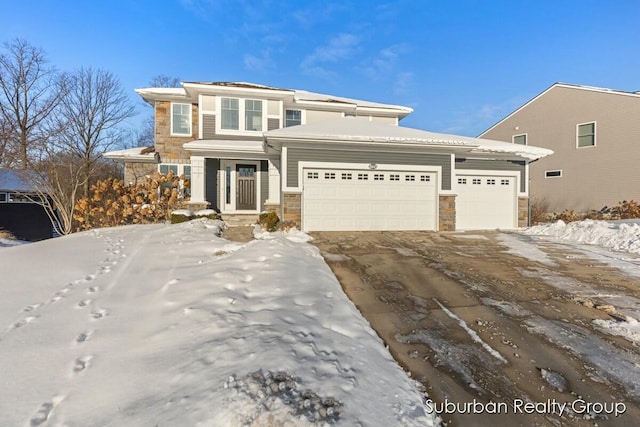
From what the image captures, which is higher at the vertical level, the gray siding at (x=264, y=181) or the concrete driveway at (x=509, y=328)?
the gray siding at (x=264, y=181)

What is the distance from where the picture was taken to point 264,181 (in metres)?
13.4

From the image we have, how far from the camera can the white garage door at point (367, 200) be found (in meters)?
9.85

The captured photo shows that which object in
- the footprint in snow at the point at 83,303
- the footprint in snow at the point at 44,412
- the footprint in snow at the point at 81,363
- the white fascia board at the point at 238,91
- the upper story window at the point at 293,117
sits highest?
the white fascia board at the point at 238,91

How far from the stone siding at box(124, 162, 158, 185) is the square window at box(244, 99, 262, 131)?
4.49 m

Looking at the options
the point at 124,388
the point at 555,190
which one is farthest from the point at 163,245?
the point at 555,190

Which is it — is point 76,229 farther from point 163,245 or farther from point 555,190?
Answer: point 555,190

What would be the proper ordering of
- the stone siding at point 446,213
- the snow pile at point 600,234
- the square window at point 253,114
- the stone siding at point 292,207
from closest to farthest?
1. the snow pile at point 600,234
2. the stone siding at point 292,207
3. the stone siding at point 446,213
4. the square window at point 253,114

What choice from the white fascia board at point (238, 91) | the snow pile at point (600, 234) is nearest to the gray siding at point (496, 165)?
the snow pile at point (600, 234)

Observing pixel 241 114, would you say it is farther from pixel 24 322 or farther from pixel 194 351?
pixel 194 351

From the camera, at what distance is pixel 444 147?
10.3 metres

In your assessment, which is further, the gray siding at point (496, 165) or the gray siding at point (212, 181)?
the gray siding at point (212, 181)

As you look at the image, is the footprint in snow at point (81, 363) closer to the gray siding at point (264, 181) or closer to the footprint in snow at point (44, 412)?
the footprint in snow at point (44, 412)

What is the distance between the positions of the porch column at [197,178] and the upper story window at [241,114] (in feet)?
8.22

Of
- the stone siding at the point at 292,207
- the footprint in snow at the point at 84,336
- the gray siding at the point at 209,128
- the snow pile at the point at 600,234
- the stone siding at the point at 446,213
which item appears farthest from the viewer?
the gray siding at the point at 209,128
